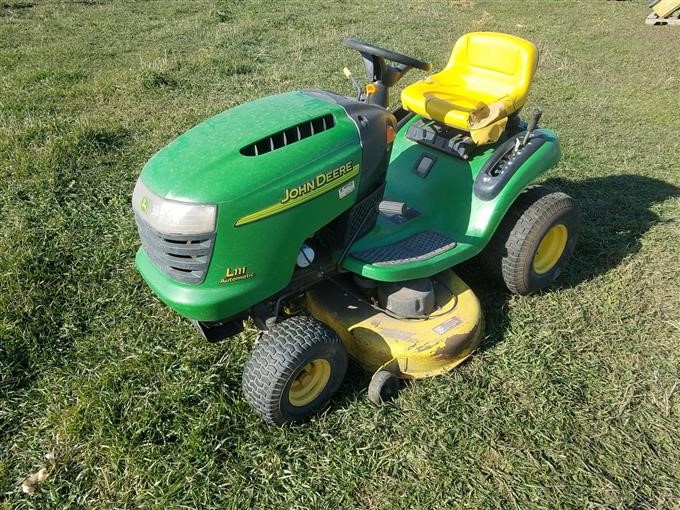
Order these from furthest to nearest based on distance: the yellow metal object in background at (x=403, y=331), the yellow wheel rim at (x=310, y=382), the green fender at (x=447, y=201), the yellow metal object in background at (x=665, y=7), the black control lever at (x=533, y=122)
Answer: the yellow metal object in background at (x=665, y=7) → the black control lever at (x=533, y=122) → the green fender at (x=447, y=201) → the yellow metal object in background at (x=403, y=331) → the yellow wheel rim at (x=310, y=382)

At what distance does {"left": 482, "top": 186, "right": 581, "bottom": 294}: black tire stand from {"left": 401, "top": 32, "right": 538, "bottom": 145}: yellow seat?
Answer: 0.43m

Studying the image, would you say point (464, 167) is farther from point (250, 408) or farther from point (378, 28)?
point (378, 28)

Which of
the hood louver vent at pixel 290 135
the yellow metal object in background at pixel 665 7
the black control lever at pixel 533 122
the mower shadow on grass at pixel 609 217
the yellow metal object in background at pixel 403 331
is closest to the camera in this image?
the hood louver vent at pixel 290 135

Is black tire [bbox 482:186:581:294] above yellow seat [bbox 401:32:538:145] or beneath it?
beneath

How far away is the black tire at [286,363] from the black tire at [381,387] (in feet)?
0.66

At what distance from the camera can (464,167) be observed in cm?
313

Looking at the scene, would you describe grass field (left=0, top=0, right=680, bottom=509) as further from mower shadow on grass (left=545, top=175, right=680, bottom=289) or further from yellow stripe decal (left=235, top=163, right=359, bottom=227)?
yellow stripe decal (left=235, top=163, right=359, bottom=227)

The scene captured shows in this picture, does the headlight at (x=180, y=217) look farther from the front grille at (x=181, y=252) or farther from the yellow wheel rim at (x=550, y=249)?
the yellow wheel rim at (x=550, y=249)

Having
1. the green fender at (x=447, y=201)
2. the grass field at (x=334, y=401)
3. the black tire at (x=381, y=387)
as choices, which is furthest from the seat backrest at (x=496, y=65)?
the black tire at (x=381, y=387)

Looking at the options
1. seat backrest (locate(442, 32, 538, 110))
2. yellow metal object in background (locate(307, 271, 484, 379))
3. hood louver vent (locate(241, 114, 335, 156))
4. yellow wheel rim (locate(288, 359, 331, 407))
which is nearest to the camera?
hood louver vent (locate(241, 114, 335, 156))

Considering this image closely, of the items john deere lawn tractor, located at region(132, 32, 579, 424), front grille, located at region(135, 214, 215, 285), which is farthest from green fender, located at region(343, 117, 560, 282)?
front grille, located at region(135, 214, 215, 285)

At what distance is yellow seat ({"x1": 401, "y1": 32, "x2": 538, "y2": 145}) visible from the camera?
2985 mm

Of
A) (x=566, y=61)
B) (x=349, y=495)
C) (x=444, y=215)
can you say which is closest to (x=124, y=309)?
(x=349, y=495)

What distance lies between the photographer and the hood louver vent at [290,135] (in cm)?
217
